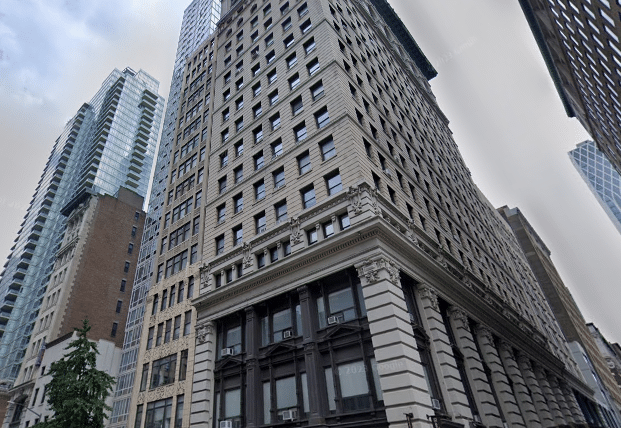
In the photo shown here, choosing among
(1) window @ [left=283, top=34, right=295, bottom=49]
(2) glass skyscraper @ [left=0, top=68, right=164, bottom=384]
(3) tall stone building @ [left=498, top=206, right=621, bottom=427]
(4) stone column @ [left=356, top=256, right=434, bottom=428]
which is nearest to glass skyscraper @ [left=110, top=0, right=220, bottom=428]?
(1) window @ [left=283, top=34, right=295, bottom=49]

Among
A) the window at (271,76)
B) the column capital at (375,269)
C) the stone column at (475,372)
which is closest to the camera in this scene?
the column capital at (375,269)

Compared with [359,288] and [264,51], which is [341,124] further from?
[264,51]

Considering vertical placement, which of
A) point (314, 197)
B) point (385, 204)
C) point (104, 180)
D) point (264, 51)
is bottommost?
point (385, 204)

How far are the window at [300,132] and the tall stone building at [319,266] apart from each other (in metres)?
0.12

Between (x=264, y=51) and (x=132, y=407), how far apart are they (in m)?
34.0

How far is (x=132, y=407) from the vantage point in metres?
31.8

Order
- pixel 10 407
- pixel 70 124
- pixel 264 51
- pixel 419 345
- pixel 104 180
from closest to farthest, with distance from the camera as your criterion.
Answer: pixel 419 345 < pixel 264 51 < pixel 10 407 < pixel 104 180 < pixel 70 124

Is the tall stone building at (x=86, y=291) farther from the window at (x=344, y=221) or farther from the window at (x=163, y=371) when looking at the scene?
the window at (x=344, y=221)

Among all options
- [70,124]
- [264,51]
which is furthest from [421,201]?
[70,124]

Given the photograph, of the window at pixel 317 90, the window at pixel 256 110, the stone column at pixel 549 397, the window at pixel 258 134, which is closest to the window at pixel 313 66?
the window at pixel 317 90

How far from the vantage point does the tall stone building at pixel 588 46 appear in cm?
3725

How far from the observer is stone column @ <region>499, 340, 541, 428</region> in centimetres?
3188

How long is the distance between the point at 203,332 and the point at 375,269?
14.5 m

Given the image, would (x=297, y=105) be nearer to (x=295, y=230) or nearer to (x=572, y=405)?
(x=295, y=230)
